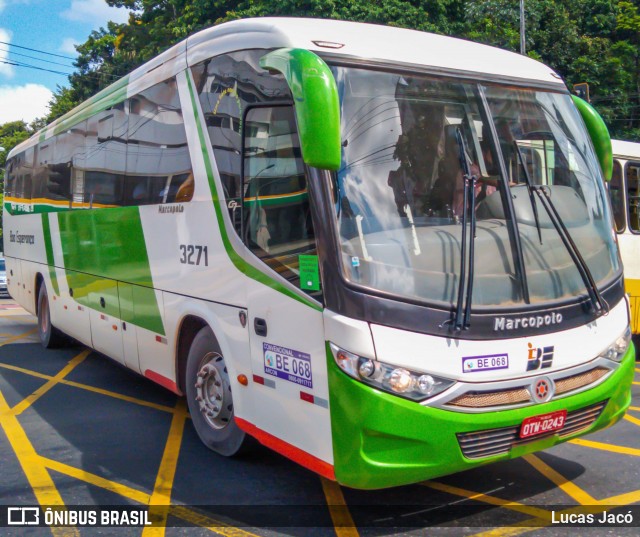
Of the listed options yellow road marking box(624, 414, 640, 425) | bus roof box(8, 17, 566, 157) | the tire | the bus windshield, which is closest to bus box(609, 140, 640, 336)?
yellow road marking box(624, 414, 640, 425)

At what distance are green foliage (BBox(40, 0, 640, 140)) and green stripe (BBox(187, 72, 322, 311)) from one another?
738 inches

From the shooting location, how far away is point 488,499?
15.8ft

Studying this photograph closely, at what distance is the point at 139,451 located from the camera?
6039 mm

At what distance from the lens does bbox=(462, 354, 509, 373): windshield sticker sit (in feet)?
13.4

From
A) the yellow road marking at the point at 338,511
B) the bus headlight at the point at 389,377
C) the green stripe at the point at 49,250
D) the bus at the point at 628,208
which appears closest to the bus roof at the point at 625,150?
the bus at the point at 628,208

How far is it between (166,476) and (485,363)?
2.56m

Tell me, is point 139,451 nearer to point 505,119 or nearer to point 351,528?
point 351,528

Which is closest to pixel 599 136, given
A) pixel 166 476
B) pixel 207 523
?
pixel 207 523

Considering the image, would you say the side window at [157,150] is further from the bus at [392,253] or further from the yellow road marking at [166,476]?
→ the yellow road marking at [166,476]

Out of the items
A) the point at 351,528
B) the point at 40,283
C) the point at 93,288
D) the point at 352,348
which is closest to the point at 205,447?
the point at 351,528

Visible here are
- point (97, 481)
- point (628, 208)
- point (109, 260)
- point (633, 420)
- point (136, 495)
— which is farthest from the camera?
point (628, 208)

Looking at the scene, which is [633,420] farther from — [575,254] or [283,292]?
[283,292]

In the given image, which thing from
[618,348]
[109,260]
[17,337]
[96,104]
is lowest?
[17,337]

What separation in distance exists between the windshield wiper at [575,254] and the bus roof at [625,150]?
224 inches
